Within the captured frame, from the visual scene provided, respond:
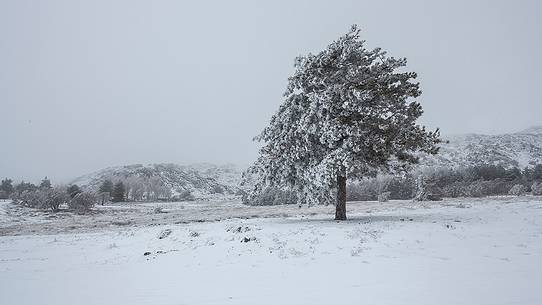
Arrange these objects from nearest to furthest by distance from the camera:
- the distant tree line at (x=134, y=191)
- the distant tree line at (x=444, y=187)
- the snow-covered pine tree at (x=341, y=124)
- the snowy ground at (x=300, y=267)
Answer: the snowy ground at (x=300, y=267), the snow-covered pine tree at (x=341, y=124), the distant tree line at (x=444, y=187), the distant tree line at (x=134, y=191)

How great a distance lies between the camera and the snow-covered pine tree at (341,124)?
21.6 metres

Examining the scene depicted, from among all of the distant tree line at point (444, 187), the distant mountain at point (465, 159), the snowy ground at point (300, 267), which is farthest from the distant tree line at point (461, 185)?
the snowy ground at point (300, 267)

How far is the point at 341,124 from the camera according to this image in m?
21.5

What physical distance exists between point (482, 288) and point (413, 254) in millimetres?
4281

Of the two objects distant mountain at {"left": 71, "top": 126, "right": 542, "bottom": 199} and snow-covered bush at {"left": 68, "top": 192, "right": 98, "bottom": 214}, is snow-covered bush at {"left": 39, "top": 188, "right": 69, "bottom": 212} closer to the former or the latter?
snow-covered bush at {"left": 68, "top": 192, "right": 98, "bottom": 214}

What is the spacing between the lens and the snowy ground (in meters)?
8.51

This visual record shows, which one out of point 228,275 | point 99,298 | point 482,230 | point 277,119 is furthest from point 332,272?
point 277,119

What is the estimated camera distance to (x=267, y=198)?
65.6m

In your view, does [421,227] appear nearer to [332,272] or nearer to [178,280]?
[332,272]

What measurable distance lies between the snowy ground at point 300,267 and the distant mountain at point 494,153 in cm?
10164

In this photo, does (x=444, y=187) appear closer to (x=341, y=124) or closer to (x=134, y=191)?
(x=341, y=124)

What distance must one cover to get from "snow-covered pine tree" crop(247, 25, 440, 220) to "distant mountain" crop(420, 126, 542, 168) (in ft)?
308

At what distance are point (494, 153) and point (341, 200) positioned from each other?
12695 cm

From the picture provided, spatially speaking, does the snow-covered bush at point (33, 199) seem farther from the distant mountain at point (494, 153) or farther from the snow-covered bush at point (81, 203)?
the distant mountain at point (494, 153)
